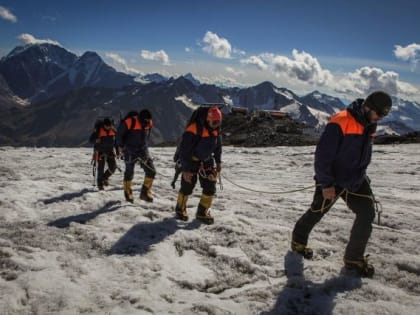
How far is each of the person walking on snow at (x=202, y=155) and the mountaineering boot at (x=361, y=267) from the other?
3.39 meters

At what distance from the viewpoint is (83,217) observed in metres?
8.84

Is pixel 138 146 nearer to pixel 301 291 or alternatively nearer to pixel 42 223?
pixel 42 223

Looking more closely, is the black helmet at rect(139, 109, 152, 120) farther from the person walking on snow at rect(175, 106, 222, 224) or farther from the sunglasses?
the sunglasses

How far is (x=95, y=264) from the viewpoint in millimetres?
6430

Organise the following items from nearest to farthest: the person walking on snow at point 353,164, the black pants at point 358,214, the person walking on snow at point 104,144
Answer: the person walking on snow at point 353,164, the black pants at point 358,214, the person walking on snow at point 104,144

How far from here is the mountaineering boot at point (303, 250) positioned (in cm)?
684

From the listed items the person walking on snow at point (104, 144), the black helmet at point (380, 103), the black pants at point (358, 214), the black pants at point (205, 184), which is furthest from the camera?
the person walking on snow at point (104, 144)

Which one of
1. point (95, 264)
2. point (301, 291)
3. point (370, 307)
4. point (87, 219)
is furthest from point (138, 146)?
point (370, 307)

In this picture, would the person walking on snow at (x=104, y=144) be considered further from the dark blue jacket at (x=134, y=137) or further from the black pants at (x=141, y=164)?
the dark blue jacket at (x=134, y=137)

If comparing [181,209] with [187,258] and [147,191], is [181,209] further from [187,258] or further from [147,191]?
[187,258]

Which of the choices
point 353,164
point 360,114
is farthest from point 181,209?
point 360,114

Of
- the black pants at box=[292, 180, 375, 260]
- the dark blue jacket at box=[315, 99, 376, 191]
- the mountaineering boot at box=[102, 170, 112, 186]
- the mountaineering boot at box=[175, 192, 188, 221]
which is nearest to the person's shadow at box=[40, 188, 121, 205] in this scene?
the mountaineering boot at box=[102, 170, 112, 186]

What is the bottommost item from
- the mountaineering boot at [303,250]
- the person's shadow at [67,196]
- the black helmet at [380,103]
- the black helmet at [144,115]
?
the person's shadow at [67,196]

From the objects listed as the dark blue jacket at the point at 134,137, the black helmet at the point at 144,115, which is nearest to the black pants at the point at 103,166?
the dark blue jacket at the point at 134,137
